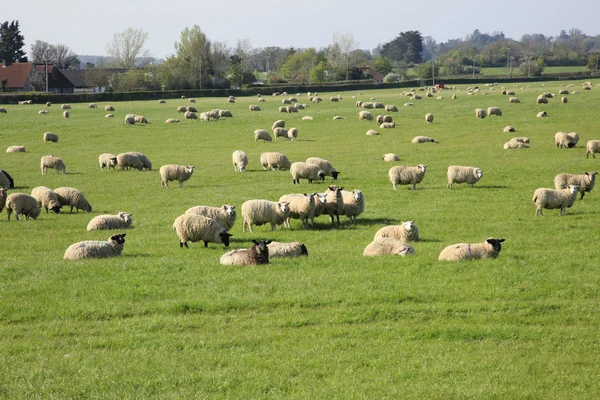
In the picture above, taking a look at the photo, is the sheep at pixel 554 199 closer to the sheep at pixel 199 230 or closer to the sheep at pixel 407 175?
the sheep at pixel 407 175

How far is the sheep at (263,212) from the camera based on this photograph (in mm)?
20344

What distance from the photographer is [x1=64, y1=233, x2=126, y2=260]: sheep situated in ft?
55.2

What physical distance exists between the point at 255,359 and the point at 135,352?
186 centimetres

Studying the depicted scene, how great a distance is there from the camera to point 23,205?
76.8 feet

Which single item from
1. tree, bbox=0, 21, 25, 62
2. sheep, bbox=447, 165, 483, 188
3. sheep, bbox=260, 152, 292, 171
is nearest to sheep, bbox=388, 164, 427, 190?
sheep, bbox=447, 165, 483, 188

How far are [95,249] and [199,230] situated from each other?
8.68ft

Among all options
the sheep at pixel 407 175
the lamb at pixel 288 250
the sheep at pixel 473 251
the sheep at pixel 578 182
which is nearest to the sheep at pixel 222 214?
the lamb at pixel 288 250

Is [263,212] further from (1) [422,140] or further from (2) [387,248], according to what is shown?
(1) [422,140]

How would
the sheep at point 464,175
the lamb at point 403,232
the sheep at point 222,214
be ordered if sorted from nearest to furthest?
1. the lamb at point 403,232
2. the sheep at point 222,214
3. the sheep at point 464,175

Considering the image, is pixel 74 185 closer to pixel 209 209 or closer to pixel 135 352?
pixel 209 209

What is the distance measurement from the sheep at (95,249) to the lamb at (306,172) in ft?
43.1

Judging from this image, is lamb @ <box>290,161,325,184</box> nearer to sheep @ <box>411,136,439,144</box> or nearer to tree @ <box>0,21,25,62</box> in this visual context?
sheep @ <box>411,136,439,144</box>

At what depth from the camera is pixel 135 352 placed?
10547 mm

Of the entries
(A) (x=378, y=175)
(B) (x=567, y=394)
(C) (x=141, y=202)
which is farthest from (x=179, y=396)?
(A) (x=378, y=175)
